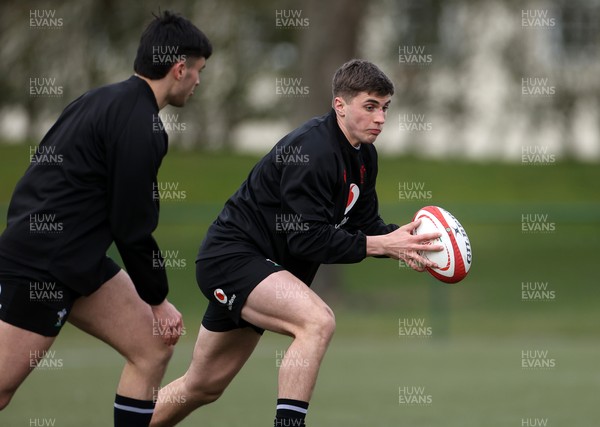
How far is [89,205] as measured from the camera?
18.1ft

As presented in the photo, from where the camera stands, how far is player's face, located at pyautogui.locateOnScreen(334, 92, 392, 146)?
20.2 ft

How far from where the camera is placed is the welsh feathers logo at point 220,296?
6121mm

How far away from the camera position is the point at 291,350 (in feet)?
19.0

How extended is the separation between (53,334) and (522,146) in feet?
66.7

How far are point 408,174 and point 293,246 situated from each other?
1566 cm

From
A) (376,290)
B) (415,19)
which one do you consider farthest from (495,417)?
(415,19)

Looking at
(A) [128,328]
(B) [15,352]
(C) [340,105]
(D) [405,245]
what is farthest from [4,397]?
(C) [340,105]

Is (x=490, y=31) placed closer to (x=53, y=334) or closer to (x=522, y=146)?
(x=522, y=146)

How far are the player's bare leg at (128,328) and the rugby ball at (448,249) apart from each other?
1575 millimetres

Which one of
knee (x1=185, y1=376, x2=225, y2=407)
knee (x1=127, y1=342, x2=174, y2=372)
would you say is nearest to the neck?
knee (x1=127, y1=342, x2=174, y2=372)

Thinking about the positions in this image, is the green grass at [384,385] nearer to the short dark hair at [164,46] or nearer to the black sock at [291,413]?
the black sock at [291,413]

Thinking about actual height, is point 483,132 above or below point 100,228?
above

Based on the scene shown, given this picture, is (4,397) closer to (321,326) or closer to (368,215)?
(321,326)

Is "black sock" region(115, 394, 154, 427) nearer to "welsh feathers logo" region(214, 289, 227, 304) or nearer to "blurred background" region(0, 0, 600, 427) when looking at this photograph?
"welsh feathers logo" region(214, 289, 227, 304)
